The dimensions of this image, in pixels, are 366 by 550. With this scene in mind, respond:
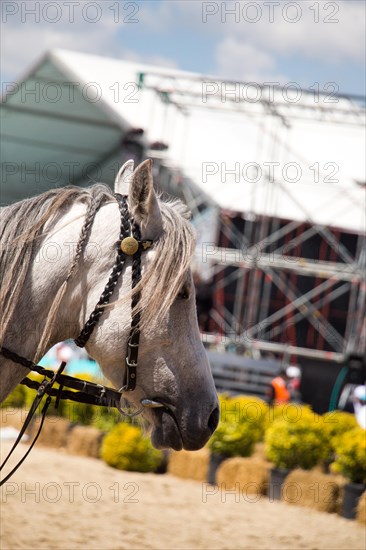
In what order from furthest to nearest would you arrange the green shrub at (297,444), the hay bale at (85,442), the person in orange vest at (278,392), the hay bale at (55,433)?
the person in orange vest at (278,392), the hay bale at (55,433), the hay bale at (85,442), the green shrub at (297,444)

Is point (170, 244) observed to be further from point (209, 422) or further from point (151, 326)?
point (209, 422)

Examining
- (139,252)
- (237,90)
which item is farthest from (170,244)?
(237,90)

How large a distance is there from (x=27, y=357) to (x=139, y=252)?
484 millimetres

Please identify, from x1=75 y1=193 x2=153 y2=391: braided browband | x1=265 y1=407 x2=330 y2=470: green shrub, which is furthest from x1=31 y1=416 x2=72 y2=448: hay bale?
x1=75 y1=193 x2=153 y2=391: braided browband

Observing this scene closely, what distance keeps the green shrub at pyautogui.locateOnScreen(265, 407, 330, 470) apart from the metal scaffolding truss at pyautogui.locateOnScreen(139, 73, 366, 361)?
5.93 metres

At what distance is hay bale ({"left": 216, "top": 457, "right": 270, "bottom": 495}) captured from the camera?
859 cm

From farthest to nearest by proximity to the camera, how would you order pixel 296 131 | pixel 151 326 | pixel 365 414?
pixel 296 131, pixel 365 414, pixel 151 326

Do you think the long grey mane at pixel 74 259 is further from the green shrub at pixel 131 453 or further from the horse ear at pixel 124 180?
the green shrub at pixel 131 453

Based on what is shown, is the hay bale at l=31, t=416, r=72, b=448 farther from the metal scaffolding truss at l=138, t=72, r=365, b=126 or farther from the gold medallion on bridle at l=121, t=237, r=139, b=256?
the gold medallion on bridle at l=121, t=237, r=139, b=256

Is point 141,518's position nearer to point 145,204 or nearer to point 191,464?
point 191,464

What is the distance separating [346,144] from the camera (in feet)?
49.3

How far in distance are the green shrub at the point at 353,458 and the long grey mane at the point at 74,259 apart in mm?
5344

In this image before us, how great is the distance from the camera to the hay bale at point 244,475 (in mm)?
8594

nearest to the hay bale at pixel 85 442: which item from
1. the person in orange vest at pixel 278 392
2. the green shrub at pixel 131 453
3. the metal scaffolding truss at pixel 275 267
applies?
the green shrub at pixel 131 453
